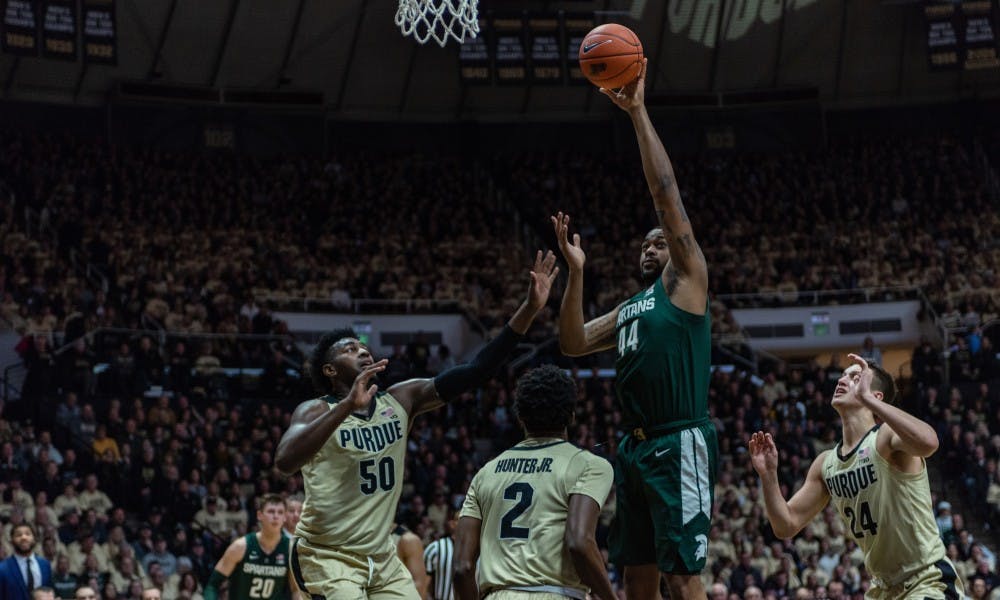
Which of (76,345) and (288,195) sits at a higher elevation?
(288,195)

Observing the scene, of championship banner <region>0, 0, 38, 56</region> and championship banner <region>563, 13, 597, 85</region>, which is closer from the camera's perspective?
championship banner <region>0, 0, 38, 56</region>

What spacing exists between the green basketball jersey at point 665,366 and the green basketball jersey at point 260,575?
203 inches

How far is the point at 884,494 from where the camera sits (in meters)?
6.67

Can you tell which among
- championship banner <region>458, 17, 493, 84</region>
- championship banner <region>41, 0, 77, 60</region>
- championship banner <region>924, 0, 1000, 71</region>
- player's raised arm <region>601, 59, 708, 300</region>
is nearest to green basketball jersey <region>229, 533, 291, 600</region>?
player's raised arm <region>601, 59, 708, 300</region>

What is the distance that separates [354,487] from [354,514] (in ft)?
0.46

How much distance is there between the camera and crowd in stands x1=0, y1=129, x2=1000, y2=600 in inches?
722

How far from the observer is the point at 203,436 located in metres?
19.8

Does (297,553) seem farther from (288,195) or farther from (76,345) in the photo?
(288,195)

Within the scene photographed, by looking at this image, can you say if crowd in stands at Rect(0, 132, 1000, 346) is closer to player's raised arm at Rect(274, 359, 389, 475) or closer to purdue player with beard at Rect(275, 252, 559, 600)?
purdue player with beard at Rect(275, 252, 559, 600)

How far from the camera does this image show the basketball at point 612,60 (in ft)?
20.9

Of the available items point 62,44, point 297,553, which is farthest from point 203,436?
point 297,553

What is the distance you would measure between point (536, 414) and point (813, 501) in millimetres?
2073

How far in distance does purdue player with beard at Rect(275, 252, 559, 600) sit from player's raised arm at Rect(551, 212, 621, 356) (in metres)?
0.31

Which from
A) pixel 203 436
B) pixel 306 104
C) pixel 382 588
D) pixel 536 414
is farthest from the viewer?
pixel 306 104
